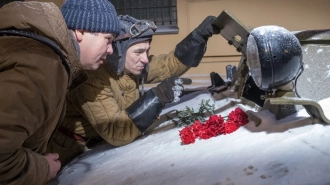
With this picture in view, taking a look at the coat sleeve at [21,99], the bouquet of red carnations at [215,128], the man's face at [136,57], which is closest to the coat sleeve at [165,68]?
the man's face at [136,57]

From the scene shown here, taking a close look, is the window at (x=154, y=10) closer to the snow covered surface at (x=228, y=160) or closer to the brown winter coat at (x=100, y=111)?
the brown winter coat at (x=100, y=111)

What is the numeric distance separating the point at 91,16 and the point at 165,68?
1.16 meters

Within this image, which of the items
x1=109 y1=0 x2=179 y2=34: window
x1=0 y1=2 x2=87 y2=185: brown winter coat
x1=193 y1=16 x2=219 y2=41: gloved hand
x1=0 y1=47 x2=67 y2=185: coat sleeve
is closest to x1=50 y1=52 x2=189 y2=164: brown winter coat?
x1=193 y1=16 x2=219 y2=41: gloved hand

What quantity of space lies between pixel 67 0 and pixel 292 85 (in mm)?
1071

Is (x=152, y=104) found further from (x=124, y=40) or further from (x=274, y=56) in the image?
(x=274, y=56)

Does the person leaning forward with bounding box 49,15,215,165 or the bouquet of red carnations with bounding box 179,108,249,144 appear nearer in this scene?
the bouquet of red carnations with bounding box 179,108,249,144

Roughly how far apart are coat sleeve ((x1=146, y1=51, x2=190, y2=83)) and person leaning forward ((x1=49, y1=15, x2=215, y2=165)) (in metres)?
0.25

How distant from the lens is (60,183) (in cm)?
181

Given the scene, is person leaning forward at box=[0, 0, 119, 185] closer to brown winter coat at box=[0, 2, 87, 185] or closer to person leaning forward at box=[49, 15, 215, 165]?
brown winter coat at box=[0, 2, 87, 185]

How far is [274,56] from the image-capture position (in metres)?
1.43

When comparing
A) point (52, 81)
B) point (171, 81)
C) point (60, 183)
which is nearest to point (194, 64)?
point (171, 81)

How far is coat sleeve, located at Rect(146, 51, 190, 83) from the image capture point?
102 inches

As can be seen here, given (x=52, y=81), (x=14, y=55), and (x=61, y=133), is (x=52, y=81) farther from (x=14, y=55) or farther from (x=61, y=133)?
(x=61, y=133)

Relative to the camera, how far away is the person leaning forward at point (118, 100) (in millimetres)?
2029
